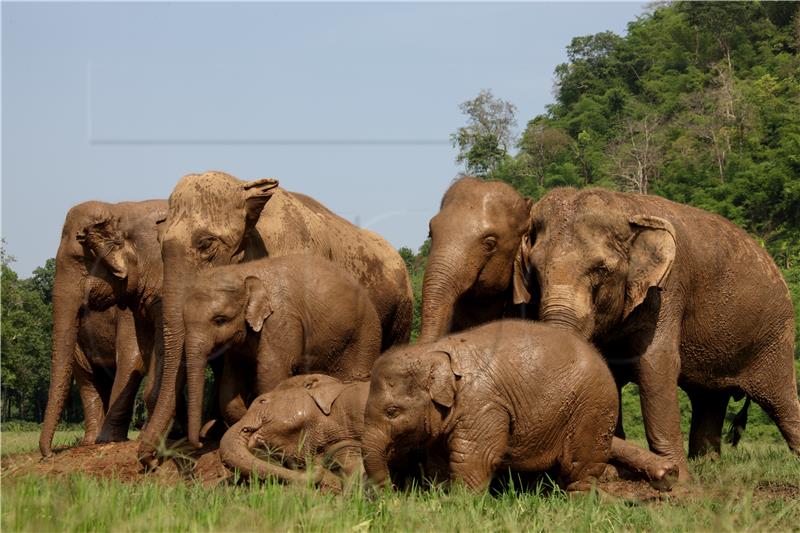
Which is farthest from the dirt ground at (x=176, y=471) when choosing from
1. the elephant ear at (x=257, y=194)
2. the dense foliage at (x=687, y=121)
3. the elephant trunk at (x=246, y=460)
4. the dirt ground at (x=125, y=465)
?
the dense foliage at (x=687, y=121)

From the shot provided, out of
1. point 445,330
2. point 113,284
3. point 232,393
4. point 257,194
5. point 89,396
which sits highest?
point 257,194

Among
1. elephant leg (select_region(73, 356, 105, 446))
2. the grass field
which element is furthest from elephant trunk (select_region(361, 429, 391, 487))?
elephant leg (select_region(73, 356, 105, 446))

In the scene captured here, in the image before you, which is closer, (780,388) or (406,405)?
(406,405)

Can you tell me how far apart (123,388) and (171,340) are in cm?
251

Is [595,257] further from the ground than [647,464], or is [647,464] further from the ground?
[595,257]

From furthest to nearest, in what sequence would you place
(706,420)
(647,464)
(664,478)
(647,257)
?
(706,420) → (647,257) → (647,464) → (664,478)

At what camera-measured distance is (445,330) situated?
10453 millimetres

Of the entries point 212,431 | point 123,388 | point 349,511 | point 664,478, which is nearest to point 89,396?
point 123,388

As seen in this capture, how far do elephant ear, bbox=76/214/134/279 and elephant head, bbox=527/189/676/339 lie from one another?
15.5ft

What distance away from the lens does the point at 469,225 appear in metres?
10.8

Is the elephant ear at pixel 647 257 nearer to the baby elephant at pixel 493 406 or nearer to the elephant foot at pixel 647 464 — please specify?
the elephant foot at pixel 647 464

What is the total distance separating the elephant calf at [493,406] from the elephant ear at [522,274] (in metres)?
2.20

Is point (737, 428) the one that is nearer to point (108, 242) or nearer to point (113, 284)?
point (113, 284)

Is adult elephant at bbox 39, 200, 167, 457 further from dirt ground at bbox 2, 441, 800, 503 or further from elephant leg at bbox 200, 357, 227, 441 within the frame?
dirt ground at bbox 2, 441, 800, 503
